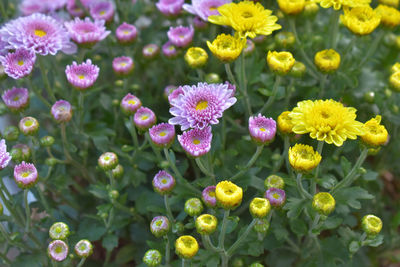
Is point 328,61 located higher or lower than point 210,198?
higher

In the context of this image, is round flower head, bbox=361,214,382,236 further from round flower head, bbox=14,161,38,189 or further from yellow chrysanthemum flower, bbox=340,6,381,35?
round flower head, bbox=14,161,38,189

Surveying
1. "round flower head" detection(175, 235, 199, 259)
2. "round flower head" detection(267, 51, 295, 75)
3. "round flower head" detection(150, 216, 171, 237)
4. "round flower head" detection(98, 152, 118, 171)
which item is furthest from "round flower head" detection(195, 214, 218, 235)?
"round flower head" detection(267, 51, 295, 75)

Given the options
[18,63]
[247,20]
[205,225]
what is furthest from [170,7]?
[205,225]

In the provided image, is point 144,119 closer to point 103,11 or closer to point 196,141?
A: point 196,141

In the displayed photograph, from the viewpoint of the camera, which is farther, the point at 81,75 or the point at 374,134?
the point at 81,75

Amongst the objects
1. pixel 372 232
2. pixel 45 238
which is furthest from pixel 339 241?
pixel 45 238

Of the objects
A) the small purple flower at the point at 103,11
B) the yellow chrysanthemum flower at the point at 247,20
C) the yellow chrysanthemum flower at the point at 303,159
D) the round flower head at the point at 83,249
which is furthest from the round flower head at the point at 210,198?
the small purple flower at the point at 103,11

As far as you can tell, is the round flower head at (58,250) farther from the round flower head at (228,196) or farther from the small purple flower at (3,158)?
the round flower head at (228,196)

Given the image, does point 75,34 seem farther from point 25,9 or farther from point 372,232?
point 372,232
